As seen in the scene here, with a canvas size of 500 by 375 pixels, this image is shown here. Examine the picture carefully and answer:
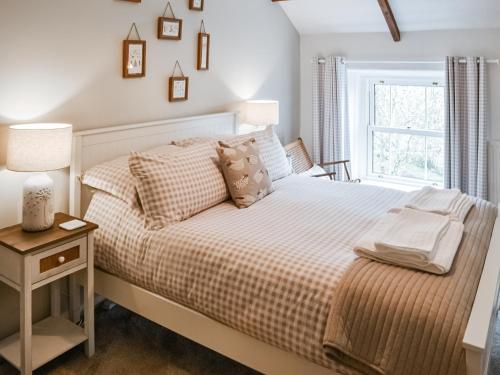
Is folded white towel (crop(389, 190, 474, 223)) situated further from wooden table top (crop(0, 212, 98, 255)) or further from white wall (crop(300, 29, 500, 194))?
wooden table top (crop(0, 212, 98, 255))

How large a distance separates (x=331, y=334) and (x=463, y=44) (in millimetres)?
3049

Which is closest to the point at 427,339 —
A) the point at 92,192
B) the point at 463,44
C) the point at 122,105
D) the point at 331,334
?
the point at 331,334

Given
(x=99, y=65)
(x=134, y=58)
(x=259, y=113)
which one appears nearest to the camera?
(x=99, y=65)

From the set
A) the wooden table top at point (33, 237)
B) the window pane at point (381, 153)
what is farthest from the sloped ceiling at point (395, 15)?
the wooden table top at point (33, 237)

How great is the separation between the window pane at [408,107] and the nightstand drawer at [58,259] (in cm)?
333

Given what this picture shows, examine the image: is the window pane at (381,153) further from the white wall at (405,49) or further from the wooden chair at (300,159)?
the white wall at (405,49)

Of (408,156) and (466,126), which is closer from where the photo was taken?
(466,126)

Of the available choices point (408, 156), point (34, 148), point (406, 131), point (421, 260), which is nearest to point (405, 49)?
point (406, 131)

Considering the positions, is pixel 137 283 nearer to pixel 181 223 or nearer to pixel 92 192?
pixel 181 223

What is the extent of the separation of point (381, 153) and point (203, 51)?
7.31ft

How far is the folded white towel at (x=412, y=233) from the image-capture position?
176 cm

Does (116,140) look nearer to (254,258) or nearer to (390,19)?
(254,258)

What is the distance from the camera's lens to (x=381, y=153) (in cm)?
465

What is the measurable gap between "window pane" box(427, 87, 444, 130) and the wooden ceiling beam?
2.02 ft
